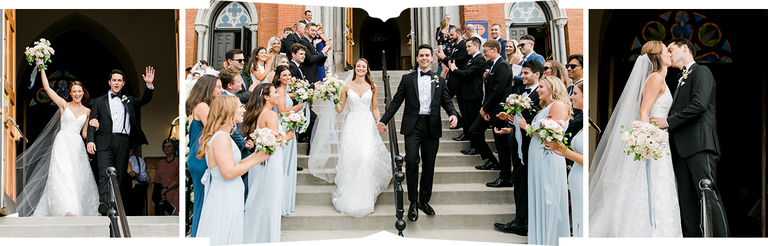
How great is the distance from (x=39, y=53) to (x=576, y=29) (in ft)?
14.6

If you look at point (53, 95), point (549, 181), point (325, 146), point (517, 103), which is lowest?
point (549, 181)

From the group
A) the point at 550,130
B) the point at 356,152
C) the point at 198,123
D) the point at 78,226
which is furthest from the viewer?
the point at 356,152

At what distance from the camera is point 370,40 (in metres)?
16.3

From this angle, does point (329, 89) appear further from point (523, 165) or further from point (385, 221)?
point (523, 165)

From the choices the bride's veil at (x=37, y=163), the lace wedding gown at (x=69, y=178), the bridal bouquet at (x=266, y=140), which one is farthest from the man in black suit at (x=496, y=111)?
the bride's veil at (x=37, y=163)

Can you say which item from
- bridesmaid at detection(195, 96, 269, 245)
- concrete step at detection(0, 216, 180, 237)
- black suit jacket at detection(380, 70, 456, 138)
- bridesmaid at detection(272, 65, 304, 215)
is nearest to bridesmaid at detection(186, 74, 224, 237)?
bridesmaid at detection(195, 96, 269, 245)

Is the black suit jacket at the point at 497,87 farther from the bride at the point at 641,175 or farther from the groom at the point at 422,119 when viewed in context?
the bride at the point at 641,175

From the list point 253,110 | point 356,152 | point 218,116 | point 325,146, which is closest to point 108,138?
point 253,110

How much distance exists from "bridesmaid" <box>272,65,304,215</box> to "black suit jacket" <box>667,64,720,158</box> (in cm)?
296

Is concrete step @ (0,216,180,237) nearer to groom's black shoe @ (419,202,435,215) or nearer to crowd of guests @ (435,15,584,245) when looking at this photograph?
groom's black shoe @ (419,202,435,215)

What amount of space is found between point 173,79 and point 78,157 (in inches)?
48.7

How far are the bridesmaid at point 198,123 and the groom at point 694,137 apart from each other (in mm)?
3217

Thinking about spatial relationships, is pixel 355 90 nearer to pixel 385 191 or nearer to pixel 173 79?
pixel 385 191

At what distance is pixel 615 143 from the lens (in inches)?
147
